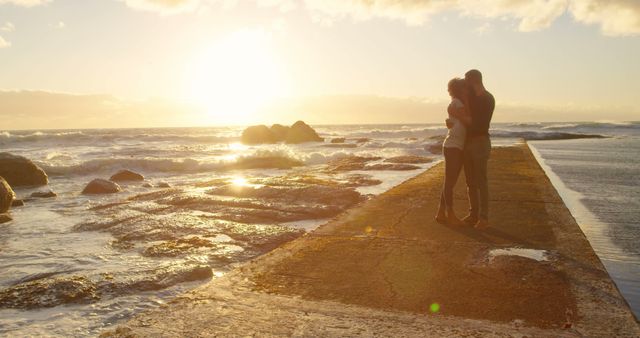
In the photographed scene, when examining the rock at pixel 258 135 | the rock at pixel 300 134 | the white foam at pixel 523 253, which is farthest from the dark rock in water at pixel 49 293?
the rock at pixel 258 135

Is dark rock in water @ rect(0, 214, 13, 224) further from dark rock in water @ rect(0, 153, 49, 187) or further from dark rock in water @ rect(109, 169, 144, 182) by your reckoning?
dark rock in water @ rect(0, 153, 49, 187)

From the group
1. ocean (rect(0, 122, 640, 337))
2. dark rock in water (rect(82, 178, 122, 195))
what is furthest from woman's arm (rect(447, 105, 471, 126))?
dark rock in water (rect(82, 178, 122, 195))

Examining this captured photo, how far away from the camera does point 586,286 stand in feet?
9.74

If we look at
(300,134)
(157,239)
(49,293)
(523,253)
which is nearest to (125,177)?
(157,239)

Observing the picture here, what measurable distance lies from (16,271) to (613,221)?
650 centimetres

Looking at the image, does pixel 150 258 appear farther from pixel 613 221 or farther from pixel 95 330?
pixel 613 221

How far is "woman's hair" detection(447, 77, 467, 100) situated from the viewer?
4707mm

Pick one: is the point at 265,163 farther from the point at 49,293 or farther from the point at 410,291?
the point at 410,291

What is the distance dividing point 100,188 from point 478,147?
315 inches

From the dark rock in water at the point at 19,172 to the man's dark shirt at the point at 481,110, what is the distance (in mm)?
11444

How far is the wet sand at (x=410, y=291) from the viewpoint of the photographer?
2.38 m

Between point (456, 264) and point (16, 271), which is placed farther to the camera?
point (16, 271)

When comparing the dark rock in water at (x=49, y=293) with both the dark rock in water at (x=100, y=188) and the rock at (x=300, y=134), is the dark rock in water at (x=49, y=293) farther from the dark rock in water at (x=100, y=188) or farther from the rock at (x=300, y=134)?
the rock at (x=300, y=134)

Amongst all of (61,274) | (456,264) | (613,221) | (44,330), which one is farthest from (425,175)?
(44,330)
